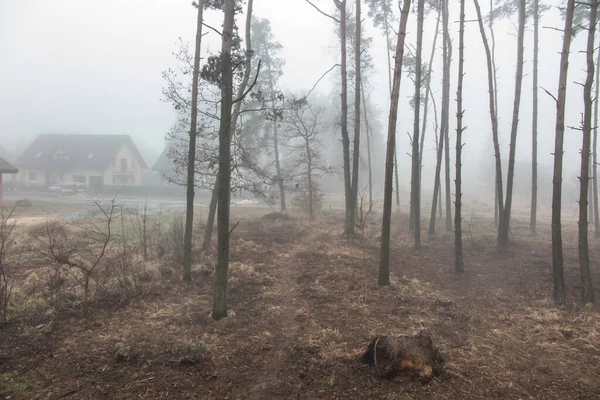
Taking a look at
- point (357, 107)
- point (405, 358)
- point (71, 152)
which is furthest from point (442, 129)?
point (71, 152)

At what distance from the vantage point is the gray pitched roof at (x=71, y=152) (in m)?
43.1

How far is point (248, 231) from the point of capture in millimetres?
16016

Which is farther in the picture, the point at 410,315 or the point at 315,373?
the point at 410,315

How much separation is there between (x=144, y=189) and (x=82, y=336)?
4151cm

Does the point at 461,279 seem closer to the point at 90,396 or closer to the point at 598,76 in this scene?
the point at 90,396

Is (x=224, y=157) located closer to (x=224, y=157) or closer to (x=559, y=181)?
(x=224, y=157)

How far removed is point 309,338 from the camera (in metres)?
5.64

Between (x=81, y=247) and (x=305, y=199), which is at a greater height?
(x=305, y=199)

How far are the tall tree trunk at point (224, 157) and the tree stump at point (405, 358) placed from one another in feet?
9.18

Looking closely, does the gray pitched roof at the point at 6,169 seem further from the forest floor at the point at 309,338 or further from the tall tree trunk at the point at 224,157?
the tall tree trunk at the point at 224,157

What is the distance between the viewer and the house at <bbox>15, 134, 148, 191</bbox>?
4281 cm

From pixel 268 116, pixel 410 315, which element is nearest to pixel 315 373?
pixel 410 315

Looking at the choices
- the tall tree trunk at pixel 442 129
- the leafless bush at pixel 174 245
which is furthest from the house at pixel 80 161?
the tall tree trunk at pixel 442 129

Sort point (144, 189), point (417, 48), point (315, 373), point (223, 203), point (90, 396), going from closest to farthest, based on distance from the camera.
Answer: point (90, 396) → point (315, 373) → point (223, 203) → point (417, 48) → point (144, 189)
